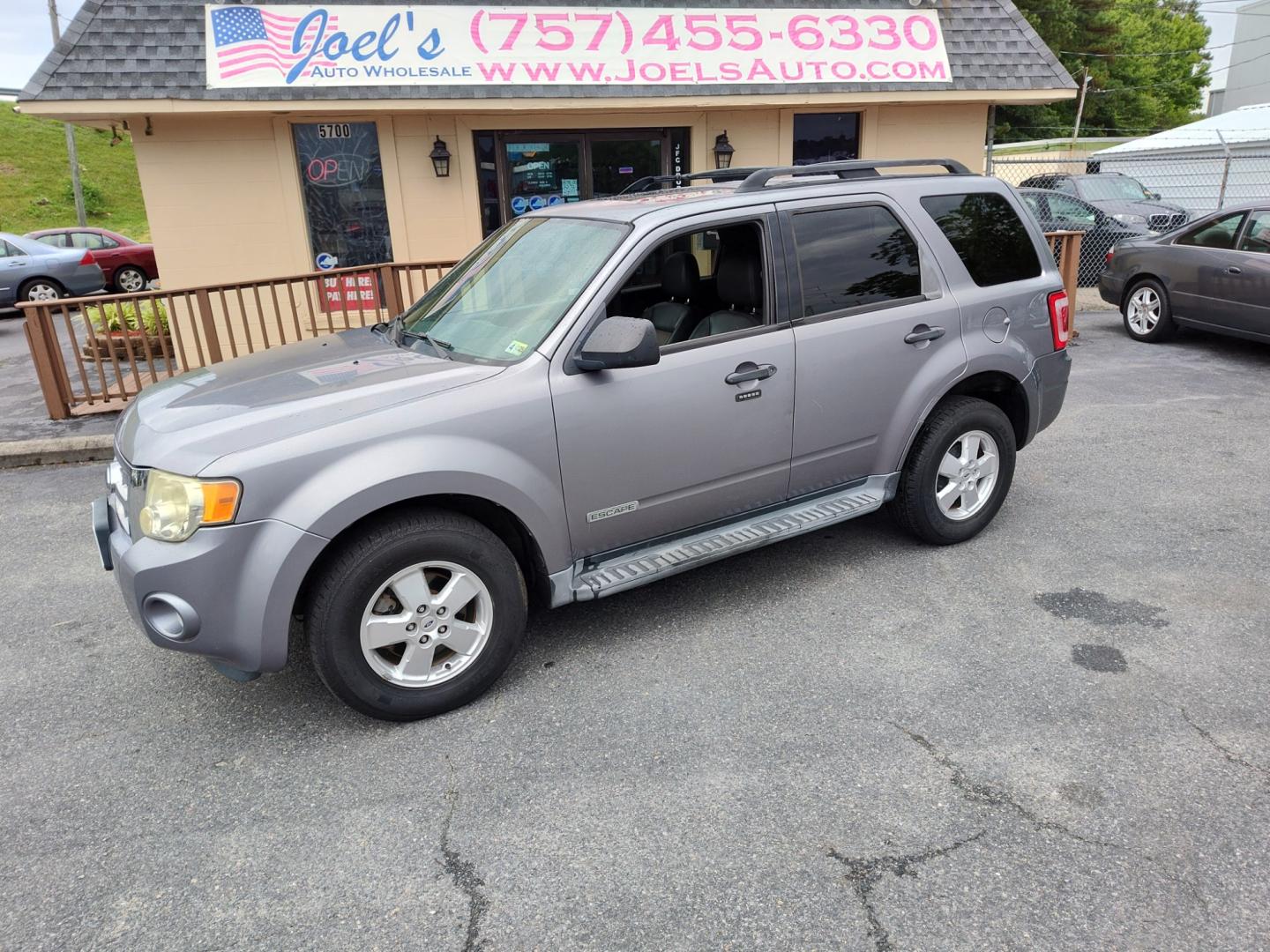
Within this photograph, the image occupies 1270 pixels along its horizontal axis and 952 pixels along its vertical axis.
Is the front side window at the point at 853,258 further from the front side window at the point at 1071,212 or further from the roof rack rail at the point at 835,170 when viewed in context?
the front side window at the point at 1071,212

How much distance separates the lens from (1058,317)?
475 centimetres

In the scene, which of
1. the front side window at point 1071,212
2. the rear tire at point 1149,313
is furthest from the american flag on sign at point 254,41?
the front side window at point 1071,212

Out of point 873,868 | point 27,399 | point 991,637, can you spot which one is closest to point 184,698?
point 873,868

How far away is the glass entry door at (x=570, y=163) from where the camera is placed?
1005 centimetres

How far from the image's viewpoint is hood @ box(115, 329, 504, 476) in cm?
303

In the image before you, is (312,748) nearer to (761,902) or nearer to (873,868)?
(761,902)

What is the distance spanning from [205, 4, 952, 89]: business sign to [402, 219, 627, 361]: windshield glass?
18.2ft

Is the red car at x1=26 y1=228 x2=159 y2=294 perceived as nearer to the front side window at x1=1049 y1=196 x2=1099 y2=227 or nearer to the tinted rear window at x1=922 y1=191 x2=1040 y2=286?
the front side window at x1=1049 y1=196 x2=1099 y2=227


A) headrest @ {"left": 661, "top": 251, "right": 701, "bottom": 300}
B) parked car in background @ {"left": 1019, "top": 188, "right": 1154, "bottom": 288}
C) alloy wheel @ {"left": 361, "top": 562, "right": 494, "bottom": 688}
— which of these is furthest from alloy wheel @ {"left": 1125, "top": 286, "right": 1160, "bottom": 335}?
alloy wheel @ {"left": 361, "top": 562, "right": 494, "bottom": 688}

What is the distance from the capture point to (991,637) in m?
3.79

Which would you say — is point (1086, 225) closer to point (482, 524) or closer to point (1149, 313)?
point (1149, 313)

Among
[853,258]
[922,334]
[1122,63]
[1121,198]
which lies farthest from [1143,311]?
[1122,63]

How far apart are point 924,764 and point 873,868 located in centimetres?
55

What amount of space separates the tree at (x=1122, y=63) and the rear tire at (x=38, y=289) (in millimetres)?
40068
